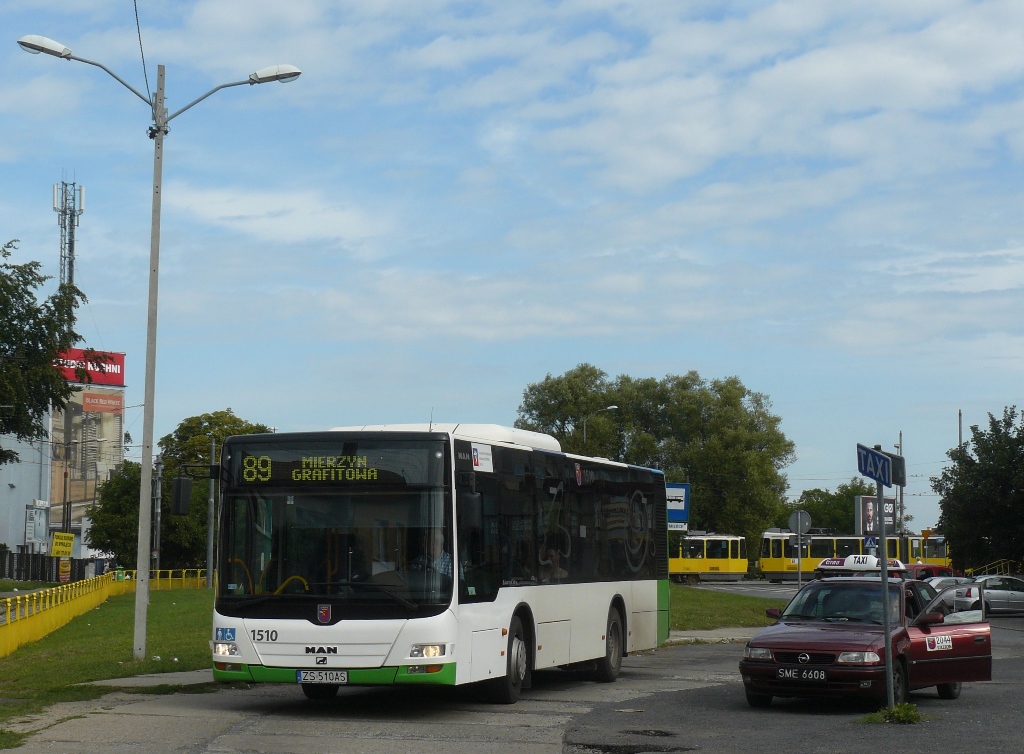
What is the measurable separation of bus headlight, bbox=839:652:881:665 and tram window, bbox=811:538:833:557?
6597cm

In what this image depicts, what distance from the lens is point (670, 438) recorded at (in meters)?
83.0

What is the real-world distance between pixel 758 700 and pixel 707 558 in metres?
62.2

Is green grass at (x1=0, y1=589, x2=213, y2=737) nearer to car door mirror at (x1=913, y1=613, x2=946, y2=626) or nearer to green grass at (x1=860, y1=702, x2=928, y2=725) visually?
green grass at (x1=860, y1=702, x2=928, y2=725)

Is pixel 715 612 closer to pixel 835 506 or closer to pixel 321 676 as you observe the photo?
pixel 321 676

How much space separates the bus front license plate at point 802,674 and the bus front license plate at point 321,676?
4.51 metres

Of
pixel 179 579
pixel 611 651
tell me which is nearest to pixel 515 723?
pixel 611 651

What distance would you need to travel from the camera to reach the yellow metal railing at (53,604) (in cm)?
2389

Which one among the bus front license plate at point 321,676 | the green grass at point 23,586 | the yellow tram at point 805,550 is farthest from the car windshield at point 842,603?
the yellow tram at point 805,550

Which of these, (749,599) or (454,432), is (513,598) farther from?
(749,599)

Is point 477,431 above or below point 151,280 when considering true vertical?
below

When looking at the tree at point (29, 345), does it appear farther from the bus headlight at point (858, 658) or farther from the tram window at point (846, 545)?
the tram window at point (846, 545)

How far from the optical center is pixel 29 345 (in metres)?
44.4

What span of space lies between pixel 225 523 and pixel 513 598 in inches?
124

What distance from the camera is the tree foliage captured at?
7869 cm
